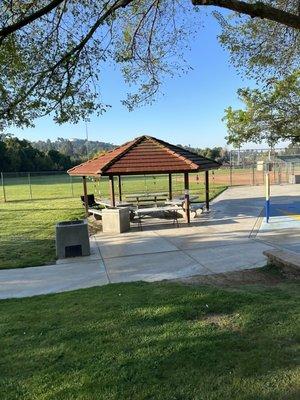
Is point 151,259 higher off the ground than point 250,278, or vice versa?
point 250,278

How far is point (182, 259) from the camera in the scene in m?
9.64

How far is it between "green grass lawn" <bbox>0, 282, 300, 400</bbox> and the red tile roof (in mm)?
9132

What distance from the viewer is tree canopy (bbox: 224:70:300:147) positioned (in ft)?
49.3

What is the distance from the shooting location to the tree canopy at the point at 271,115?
1503cm

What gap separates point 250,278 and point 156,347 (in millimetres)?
3799

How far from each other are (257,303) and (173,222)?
1057cm

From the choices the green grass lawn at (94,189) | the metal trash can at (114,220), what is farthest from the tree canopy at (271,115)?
the green grass lawn at (94,189)

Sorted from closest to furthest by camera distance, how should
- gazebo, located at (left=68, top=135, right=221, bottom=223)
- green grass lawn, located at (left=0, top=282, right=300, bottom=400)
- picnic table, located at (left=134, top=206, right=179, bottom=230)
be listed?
green grass lawn, located at (left=0, top=282, right=300, bottom=400) < picnic table, located at (left=134, top=206, right=179, bottom=230) < gazebo, located at (left=68, top=135, right=221, bottom=223)

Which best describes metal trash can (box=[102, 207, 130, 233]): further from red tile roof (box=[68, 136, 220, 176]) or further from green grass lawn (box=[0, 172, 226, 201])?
green grass lawn (box=[0, 172, 226, 201])

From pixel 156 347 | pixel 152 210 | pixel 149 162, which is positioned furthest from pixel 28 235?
pixel 156 347

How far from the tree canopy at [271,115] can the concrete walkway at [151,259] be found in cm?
392

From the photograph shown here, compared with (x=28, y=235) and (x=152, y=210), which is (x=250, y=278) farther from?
(x=28, y=235)

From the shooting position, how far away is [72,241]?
1064cm

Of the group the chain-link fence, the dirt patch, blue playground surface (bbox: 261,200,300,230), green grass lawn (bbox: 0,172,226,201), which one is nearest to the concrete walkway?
the dirt patch
